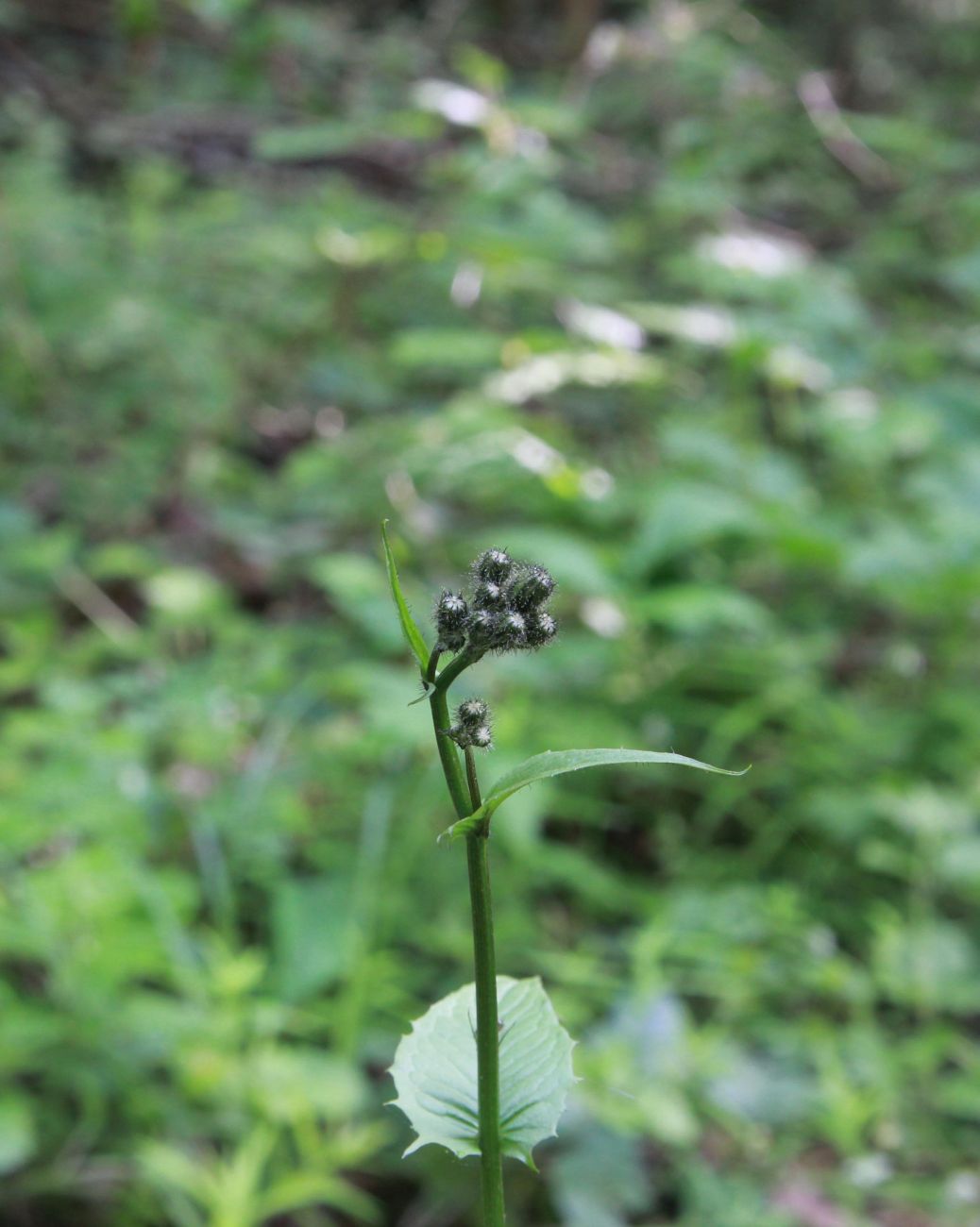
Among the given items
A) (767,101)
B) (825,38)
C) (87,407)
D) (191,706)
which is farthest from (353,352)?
(825,38)

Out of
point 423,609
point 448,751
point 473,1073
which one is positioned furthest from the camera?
point 423,609

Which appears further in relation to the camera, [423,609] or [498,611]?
[423,609]

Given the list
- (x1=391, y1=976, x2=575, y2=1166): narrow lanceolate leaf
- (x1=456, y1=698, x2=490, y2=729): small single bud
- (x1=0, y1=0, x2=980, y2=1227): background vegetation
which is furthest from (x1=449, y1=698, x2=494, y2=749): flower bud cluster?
(x1=0, y1=0, x2=980, y2=1227): background vegetation

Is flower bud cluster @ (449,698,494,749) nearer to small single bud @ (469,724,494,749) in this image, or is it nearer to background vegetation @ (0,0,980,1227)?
small single bud @ (469,724,494,749)

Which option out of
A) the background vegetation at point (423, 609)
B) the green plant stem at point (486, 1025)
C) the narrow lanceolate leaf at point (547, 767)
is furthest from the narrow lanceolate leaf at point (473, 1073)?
the background vegetation at point (423, 609)

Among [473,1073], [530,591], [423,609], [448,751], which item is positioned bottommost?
[473,1073]

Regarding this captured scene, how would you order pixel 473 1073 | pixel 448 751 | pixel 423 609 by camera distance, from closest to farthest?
pixel 448 751, pixel 473 1073, pixel 423 609

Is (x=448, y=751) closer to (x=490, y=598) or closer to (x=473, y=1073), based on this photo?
(x=490, y=598)

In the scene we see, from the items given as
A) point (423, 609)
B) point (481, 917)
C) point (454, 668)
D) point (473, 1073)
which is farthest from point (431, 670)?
point (423, 609)

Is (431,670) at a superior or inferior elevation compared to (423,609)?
inferior
